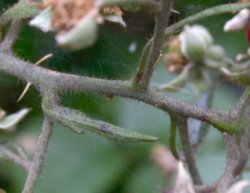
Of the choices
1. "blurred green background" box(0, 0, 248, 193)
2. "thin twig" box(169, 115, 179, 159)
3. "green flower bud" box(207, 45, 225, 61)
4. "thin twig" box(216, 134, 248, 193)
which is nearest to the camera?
"thin twig" box(216, 134, 248, 193)

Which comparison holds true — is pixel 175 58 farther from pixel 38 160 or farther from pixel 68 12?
pixel 68 12

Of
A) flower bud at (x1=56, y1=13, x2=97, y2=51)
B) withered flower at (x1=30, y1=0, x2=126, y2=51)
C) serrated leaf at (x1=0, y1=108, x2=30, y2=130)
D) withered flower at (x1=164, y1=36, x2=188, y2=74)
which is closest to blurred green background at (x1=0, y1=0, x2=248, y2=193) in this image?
withered flower at (x1=164, y1=36, x2=188, y2=74)

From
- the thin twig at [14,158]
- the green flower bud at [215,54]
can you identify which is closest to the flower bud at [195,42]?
the green flower bud at [215,54]

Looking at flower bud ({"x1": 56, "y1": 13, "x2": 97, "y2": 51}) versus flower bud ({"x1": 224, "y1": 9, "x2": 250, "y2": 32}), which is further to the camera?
flower bud ({"x1": 224, "y1": 9, "x2": 250, "y2": 32})

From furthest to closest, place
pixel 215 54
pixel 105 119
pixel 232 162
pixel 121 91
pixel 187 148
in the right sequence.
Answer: pixel 105 119 → pixel 215 54 → pixel 187 148 → pixel 121 91 → pixel 232 162

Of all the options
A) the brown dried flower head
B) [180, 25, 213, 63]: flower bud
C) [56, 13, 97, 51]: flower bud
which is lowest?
[180, 25, 213, 63]: flower bud

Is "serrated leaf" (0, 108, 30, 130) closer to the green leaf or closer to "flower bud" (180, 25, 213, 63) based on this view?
the green leaf

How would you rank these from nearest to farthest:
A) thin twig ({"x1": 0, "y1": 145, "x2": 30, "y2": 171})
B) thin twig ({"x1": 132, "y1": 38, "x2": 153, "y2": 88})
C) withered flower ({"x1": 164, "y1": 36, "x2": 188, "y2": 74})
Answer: thin twig ({"x1": 132, "y1": 38, "x2": 153, "y2": 88})
thin twig ({"x1": 0, "y1": 145, "x2": 30, "y2": 171})
withered flower ({"x1": 164, "y1": 36, "x2": 188, "y2": 74})

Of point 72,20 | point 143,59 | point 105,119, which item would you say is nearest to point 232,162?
point 143,59
